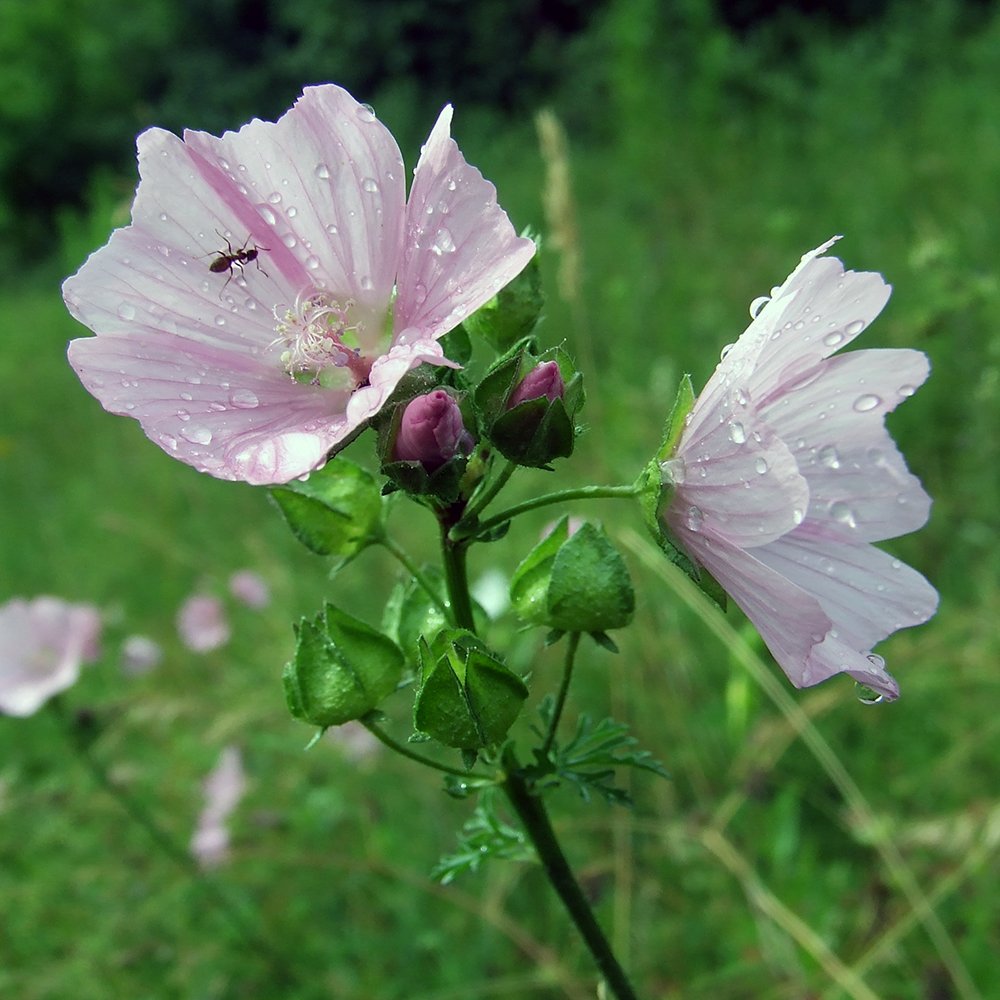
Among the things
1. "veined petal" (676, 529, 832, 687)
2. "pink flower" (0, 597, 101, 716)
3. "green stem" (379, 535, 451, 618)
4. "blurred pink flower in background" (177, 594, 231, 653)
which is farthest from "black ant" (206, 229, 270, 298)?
"blurred pink flower in background" (177, 594, 231, 653)

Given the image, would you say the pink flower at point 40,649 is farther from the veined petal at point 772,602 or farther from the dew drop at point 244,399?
the veined petal at point 772,602

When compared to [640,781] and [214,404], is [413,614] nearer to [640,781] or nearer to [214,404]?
[214,404]

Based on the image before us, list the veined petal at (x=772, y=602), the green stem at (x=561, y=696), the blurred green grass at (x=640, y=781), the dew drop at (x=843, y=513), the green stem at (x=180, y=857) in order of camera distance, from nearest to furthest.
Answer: the veined petal at (x=772, y=602)
the dew drop at (x=843, y=513)
the green stem at (x=561, y=696)
the blurred green grass at (x=640, y=781)
the green stem at (x=180, y=857)

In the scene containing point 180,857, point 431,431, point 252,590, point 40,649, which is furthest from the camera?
point 252,590

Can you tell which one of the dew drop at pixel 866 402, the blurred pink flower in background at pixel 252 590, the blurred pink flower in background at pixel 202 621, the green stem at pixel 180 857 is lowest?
the blurred pink flower in background at pixel 202 621

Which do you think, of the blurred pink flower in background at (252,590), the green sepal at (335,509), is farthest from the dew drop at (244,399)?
the blurred pink flower in background at (252,590)

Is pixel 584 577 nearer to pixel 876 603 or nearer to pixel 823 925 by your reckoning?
pixel 876 603

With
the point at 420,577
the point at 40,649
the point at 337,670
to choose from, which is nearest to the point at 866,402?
the point at 420,577
